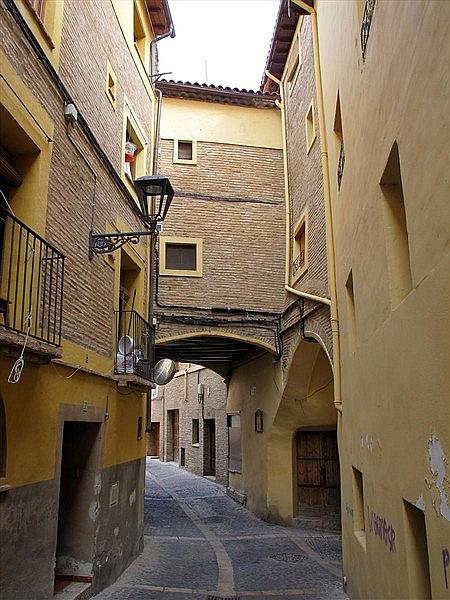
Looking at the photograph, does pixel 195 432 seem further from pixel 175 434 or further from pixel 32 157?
pixel 32 157

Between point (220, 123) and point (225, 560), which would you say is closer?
point (225, 560)

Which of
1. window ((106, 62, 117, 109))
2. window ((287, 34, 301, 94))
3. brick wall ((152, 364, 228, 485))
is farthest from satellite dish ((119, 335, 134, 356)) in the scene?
brick wall ((152, 364, 228, 485))

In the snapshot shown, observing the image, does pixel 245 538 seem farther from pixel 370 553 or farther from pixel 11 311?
pixel 11 311

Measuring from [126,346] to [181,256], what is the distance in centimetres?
478

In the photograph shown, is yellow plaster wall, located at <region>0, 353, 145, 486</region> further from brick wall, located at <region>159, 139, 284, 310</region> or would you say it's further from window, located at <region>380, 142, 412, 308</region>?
brick wall, located at <region>159, 139, 284, 310</region>

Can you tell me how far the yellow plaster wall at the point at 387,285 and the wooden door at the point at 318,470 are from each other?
5747 mm

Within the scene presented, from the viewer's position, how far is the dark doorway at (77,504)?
23.1ft

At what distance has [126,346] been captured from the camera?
8.55m

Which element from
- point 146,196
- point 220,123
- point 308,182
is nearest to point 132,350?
point 146,196

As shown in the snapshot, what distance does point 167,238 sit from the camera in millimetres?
12914

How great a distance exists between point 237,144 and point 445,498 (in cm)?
1175

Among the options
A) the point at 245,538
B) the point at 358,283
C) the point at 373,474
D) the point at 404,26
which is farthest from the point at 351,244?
the point at 245,538

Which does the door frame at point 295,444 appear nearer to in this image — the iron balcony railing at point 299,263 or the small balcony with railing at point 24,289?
the iron balcony railing at point 299,263

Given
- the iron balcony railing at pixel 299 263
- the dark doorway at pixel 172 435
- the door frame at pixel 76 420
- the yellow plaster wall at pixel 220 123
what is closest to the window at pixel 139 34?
the yellow plaster wall at pixel 220 123
